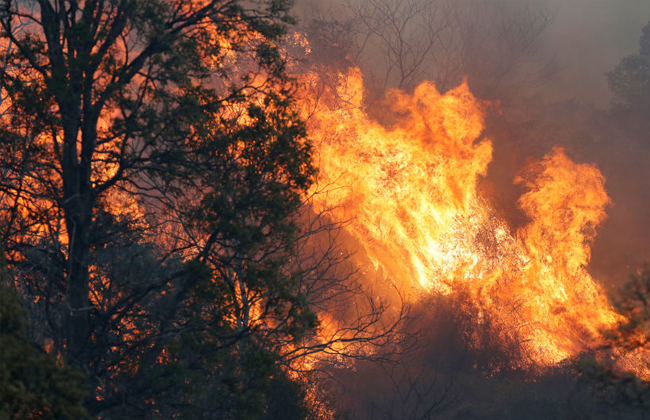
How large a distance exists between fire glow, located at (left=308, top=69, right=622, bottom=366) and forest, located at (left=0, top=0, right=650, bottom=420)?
111 millimetres

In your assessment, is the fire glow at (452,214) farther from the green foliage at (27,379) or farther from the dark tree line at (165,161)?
the green foliage at (27,379)

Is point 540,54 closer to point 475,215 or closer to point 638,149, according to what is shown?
point 638,149

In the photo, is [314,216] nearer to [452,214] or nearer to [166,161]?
[452,214]

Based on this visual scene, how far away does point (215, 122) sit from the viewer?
9.93 m

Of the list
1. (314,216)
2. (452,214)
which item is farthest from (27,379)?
(314,216)

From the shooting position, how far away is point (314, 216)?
35.7 meters

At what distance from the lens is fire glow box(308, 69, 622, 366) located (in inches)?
1123

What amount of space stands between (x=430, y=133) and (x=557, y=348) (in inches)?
459

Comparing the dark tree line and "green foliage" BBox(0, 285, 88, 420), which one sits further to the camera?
the dark tree line

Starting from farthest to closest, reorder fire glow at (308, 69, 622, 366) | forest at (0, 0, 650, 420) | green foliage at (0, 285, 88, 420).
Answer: fire glow at (308, 69, 622, 366) → forest at (0, 0, 650, 420) → green foliage at (0, 285, 88, 420)

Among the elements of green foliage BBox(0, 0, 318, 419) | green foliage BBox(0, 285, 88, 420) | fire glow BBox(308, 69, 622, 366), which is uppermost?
fire glow BBox(308, 69, 622, 366)

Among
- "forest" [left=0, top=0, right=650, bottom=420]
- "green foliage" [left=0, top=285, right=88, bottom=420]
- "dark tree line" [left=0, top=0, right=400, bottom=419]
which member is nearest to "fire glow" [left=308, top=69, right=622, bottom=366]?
"forest" [left=0, top=0, right=650, bottom=420]

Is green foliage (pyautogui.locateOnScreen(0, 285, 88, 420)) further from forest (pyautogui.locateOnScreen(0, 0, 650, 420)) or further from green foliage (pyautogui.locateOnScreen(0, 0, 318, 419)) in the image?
green foliage (pyautogui.locateOnScreen(0, 0, 318, 419))

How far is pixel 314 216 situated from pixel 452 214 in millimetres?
9542
